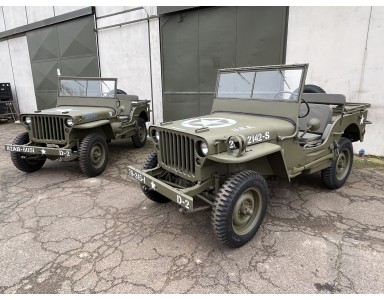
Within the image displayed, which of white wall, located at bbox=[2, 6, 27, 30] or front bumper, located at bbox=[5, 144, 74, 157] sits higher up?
white wall, located at bbox=[2, 6, 27, 30]

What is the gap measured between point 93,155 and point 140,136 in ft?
6.95

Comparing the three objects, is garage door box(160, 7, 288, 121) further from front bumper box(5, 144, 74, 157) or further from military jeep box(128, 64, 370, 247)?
front bumper box(5, 144, 74, 157)

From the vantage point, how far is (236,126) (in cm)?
325

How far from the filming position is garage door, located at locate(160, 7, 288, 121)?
6359 millimetres

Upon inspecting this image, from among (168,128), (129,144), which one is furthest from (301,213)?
(129,144)

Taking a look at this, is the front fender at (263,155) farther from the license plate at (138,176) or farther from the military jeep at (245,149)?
the license plate at (138,176)

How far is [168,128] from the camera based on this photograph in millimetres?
3143

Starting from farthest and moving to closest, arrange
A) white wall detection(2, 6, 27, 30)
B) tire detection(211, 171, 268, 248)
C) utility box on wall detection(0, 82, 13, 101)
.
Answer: utility box on wall detection(0, 82, 13, 101)
white wall detection(2, 6, 27, 30)
tire detection(211, 171, 268, 248)

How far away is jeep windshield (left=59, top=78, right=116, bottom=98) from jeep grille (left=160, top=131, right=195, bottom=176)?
11.4 feet

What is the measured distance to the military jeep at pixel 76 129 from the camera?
4957mm

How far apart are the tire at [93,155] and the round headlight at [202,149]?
2765mm

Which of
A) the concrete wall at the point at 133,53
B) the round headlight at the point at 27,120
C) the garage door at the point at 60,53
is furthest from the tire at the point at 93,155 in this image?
the garage door at the point at 60,53

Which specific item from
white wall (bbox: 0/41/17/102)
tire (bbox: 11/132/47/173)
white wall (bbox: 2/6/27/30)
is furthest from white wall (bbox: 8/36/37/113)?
tire (bbox: 11/132/47/173)
